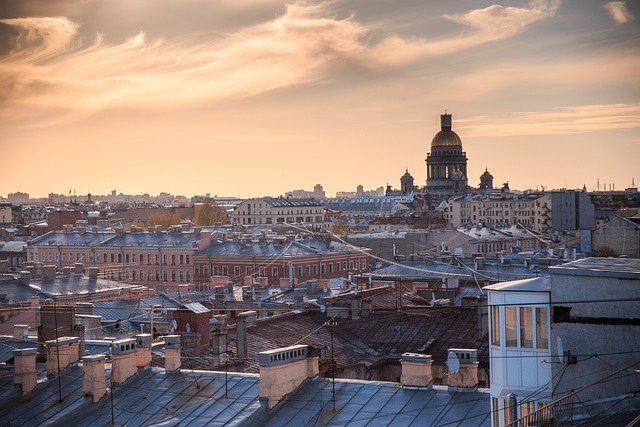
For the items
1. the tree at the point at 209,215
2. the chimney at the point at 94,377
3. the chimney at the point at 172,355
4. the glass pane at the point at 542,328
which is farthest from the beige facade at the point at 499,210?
the glass pane at the point at 542,328

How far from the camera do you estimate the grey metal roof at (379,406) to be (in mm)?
12930

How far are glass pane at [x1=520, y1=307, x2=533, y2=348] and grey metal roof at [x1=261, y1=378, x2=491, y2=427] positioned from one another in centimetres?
206

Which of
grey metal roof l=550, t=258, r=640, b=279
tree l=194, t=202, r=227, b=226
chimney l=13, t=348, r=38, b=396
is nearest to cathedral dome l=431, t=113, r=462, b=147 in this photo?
tree l=194, t=202, r=227, b=226

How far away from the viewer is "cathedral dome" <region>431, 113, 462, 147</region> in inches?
5955

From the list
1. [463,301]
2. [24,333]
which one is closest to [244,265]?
[463,301]

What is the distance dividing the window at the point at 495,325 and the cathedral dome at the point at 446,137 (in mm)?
141208

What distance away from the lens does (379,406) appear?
44.7 ft

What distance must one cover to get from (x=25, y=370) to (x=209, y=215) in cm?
9308

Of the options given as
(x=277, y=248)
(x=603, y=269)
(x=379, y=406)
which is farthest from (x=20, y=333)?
(x=277, y=248)

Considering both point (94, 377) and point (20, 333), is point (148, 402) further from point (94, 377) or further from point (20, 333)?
point (20, 333)

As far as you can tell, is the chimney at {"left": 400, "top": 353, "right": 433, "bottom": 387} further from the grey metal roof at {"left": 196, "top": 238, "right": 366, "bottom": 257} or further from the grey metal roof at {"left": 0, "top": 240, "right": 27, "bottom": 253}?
the grey metal roof at {"left": 0, "top": 240, "right": 27, "bottom": 253}

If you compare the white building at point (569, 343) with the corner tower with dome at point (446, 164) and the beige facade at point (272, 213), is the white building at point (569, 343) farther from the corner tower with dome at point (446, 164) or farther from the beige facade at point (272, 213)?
the corner tower with dome at point (446, 164)

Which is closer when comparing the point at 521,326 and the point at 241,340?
the point at 521,326

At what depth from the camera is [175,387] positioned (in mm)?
15562
